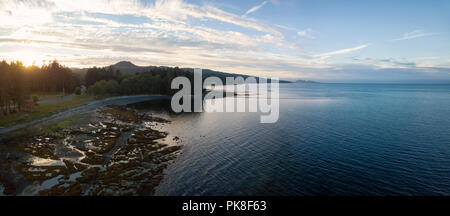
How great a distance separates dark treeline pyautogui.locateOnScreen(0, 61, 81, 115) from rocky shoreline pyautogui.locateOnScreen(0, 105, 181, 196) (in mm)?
18325

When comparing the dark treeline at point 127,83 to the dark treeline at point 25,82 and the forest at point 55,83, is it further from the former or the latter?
the dark treeline at point 25,82

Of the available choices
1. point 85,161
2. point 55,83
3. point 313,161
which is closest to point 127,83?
point 55,83

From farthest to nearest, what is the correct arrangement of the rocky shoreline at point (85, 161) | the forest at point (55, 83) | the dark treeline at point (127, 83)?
1. the dark treeline at point (127, 83)
2. the forest at point (55, 83)
3. the rocky shoreline at point (85, 161)

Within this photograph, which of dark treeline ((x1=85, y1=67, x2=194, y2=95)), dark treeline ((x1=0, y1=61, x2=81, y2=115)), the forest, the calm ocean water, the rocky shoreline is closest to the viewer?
the rocky shoreline

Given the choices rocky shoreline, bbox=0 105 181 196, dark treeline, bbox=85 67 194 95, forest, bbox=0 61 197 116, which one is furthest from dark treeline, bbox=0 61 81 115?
rocky shoreline, bbox=0 105 181 196

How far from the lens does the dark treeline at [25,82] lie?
5719cm

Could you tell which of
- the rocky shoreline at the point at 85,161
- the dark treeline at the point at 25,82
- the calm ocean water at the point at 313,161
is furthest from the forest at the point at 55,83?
the calm ocean water at the point at 313,161

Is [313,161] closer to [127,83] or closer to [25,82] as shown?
[25,82]

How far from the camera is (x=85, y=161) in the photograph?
31.5 meters

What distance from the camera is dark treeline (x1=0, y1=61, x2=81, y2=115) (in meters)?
57.2

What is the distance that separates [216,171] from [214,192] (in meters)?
5.34

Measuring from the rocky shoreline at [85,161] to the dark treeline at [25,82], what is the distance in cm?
1832

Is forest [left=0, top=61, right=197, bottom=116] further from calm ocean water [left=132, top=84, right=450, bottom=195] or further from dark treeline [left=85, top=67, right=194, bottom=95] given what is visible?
calm ocean water [left=132, top=84, right=450, bottom=195]
